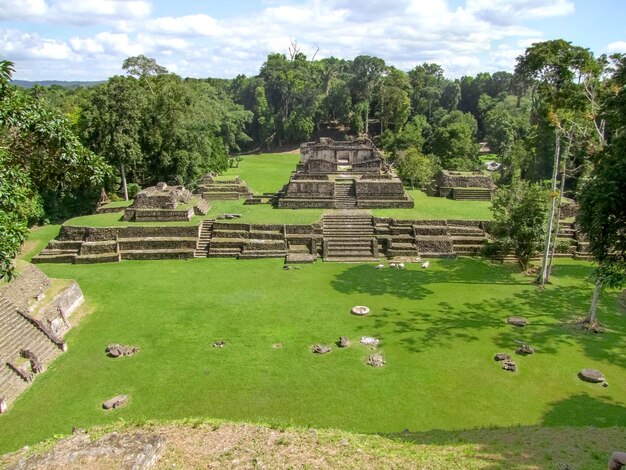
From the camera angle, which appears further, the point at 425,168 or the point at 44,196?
the point at 425,168

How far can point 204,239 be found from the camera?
2178 cm

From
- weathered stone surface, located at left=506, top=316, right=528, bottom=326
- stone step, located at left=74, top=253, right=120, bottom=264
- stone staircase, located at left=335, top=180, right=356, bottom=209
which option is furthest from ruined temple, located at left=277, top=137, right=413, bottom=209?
weathered stone surface, located at left=506, top=316, right=528, bottom=326

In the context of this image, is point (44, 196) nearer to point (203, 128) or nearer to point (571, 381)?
point (203, 128)

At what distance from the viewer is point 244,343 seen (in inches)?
515

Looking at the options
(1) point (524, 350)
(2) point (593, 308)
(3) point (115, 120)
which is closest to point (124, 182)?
(3) point (115, 120)

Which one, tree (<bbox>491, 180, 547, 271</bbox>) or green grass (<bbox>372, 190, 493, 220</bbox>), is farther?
green grass (<bbox>372, 190, 493, 220</bbox>)

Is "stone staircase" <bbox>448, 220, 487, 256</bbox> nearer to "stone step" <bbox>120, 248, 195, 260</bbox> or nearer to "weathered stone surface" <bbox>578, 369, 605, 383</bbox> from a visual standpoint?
"weathered stone surface" <bbox>578, 369, 605, 383</bbox>

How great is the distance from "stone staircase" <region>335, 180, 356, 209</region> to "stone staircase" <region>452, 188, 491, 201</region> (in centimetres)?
642

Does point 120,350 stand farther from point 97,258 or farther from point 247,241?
point 247,241

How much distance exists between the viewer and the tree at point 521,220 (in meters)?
18.3

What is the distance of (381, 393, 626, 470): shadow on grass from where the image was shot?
7.30 m

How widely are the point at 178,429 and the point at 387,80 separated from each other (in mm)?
55631

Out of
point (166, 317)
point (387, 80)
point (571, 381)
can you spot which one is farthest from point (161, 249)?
point (387, 80)

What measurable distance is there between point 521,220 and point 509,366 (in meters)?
8.50
